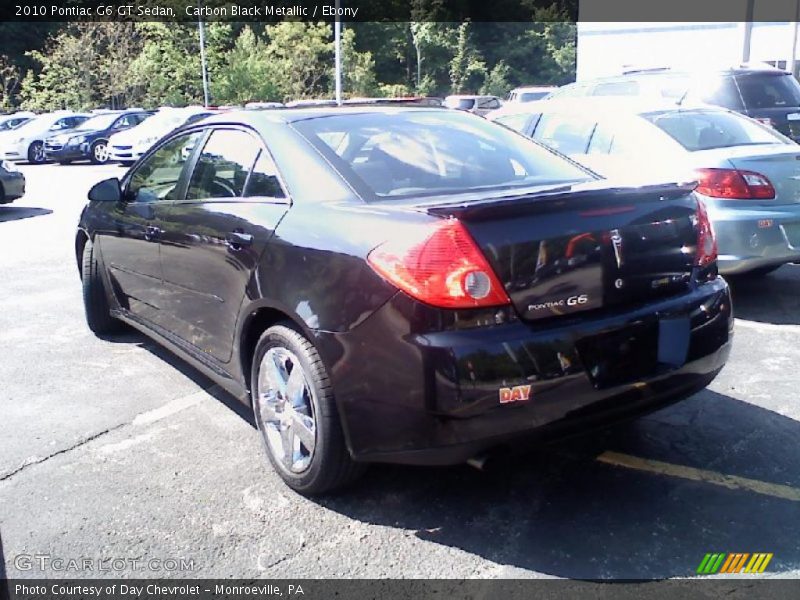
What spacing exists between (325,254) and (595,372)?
109cm

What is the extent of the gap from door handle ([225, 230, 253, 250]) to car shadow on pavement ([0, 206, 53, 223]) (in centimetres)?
1007

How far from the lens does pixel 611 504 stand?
3.10 m

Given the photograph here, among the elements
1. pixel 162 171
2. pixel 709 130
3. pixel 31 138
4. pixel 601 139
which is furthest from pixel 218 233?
pixel 31 138

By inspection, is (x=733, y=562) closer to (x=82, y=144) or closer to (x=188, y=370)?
(x=188, y=370)

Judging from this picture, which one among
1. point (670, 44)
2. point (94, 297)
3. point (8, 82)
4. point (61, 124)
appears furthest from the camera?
point (8, 82)

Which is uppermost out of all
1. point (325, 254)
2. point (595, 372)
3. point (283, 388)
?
point (325, 254)

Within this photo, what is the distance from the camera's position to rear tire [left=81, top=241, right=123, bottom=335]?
5395mm

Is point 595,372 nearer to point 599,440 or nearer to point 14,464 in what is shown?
point 599,440

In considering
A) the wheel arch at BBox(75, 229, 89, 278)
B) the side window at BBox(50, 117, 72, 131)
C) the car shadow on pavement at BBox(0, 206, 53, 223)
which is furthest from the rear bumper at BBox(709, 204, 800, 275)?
the side window at BBox(50, 117, 72, 131)

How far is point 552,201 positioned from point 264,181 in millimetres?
1369

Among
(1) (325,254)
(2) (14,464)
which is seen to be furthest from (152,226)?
(1) (325,254)

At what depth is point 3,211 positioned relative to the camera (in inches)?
521

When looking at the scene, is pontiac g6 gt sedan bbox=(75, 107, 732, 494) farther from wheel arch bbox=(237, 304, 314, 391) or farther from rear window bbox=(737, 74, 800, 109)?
rear window bbox=(737, 74, 800, 109)

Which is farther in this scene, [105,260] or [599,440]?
[105,260]
